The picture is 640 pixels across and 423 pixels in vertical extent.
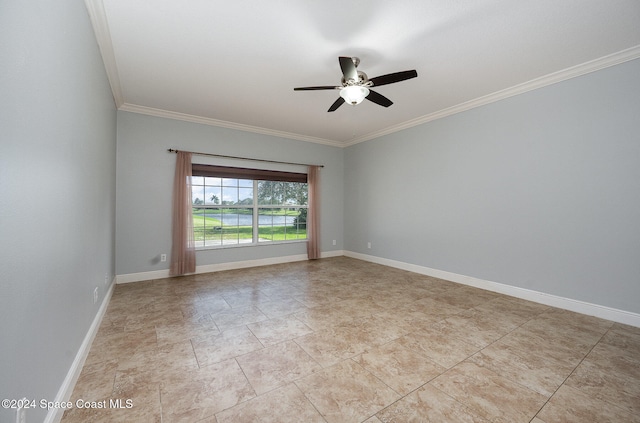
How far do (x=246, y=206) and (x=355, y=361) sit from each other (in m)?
3.75

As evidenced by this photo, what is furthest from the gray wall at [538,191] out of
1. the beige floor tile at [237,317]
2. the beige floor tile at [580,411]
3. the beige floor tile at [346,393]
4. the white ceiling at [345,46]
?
the beige floor tile at [237,317]

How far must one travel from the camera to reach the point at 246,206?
5.05m

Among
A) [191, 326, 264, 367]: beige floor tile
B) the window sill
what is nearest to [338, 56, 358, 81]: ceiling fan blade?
[191, 326, 264, 367]: beige floor tile

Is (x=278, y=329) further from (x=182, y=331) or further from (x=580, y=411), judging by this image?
(x=580, y=411)

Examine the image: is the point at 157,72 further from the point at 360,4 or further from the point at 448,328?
the point at 448,328

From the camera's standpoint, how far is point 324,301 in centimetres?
326

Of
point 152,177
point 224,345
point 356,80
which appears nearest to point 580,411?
point 224,345

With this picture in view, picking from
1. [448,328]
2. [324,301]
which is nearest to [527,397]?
[448,328]

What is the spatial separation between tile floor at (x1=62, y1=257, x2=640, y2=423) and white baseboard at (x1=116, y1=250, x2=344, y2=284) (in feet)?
2.40

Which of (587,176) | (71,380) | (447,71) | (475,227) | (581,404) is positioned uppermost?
(447,71)

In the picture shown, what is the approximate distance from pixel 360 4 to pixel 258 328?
9.83ft

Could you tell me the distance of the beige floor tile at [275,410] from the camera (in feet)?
4.66

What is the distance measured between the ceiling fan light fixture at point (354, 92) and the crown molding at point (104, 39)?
7.04ft

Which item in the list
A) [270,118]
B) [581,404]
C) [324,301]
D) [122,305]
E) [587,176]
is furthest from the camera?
[270,118]
